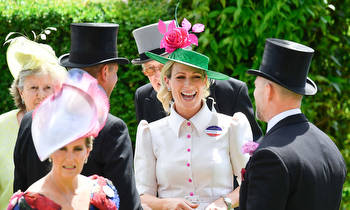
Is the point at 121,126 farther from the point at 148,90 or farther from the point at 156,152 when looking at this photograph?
the point at 148,90

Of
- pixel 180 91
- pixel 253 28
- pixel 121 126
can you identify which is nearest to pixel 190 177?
pixel 180 91

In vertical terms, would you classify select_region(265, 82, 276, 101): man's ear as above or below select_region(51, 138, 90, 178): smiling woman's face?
above

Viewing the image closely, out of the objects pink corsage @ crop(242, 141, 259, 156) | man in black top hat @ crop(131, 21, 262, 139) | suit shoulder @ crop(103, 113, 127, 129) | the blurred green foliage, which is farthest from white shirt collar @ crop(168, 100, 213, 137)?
the blurred green foliage

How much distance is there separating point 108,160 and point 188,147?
0.94m

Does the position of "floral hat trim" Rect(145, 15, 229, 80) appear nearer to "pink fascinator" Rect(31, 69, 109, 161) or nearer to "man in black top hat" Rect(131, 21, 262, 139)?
"man in black top hat" Rect(131, 21, 262, 139)

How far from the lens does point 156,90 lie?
16.6ft

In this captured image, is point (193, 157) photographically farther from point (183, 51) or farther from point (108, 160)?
point (108, 160)

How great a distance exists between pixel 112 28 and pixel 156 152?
93 cm

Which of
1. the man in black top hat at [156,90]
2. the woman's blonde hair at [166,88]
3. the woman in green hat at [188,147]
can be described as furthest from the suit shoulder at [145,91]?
the woman in green hat at [188,147]

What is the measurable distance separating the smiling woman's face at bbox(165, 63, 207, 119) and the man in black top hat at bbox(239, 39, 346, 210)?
70 cm

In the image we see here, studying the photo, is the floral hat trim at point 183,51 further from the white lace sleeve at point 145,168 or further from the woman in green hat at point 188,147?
the white lace sleeve at point 145,168

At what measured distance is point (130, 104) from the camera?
6809 mm

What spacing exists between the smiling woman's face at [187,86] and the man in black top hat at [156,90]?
24.4 inches

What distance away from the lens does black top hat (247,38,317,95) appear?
3422 millimetres
